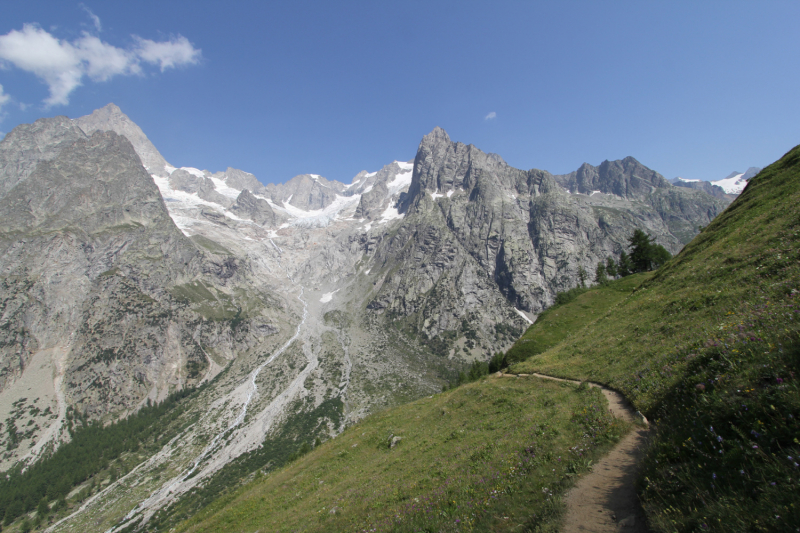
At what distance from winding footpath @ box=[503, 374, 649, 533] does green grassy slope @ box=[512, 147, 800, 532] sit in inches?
25.1

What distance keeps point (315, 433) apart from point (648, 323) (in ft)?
568

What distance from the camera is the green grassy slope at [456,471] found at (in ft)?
32.0

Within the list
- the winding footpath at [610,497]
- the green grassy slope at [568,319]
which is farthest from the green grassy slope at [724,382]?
the green grassy slope at [568,319]

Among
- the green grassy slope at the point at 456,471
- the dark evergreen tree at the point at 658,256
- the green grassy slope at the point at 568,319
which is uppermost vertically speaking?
the green grassy slope at the point at 456,471

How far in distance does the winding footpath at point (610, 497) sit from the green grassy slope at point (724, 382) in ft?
2.10

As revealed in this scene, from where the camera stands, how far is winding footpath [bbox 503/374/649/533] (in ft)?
23.0

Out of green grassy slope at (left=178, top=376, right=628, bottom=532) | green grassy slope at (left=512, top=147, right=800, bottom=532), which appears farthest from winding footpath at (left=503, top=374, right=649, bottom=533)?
green grassy slope at (left=512, top=147, right=800, bottom=532)

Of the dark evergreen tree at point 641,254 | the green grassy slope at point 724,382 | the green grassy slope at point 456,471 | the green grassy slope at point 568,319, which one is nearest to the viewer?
the green grassy slope at point 724,382

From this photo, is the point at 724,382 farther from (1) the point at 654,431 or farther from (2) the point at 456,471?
(2) the point at 456,471

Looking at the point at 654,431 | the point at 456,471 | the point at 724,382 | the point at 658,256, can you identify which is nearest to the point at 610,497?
the point at 654,431

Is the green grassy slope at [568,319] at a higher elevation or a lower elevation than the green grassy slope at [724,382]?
lower

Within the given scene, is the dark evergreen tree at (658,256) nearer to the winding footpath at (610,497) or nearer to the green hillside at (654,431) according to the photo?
the green hillside at (654,431)

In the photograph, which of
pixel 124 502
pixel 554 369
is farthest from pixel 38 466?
pixel 554 369

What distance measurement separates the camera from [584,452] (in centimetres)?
1069
